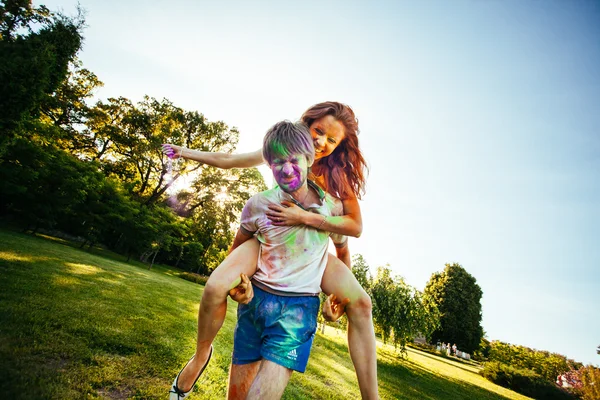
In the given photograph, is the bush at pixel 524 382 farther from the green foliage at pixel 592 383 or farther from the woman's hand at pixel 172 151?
the woman's hand at pixel 172 151

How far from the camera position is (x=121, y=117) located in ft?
79.9

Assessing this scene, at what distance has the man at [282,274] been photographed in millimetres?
1531

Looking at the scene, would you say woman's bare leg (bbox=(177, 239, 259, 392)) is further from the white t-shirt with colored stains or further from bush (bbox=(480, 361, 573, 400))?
bush (bbox=(480, 361, 573, 400))

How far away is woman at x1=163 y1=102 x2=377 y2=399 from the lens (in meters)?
1.67

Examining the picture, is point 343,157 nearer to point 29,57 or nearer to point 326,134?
point 326,134

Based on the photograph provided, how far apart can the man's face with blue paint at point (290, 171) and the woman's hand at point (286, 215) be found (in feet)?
0.53

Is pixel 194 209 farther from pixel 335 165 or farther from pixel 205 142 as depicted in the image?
pixel 335 165

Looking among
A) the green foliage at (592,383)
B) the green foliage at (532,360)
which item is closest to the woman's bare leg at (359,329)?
the green foliage at (592,383)

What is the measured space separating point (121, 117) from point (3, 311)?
26217 mm

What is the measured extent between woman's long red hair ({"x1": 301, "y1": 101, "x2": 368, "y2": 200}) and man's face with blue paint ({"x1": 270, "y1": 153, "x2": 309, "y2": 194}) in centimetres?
56

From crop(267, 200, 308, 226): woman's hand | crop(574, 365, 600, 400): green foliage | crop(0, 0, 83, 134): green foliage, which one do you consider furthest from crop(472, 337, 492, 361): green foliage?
crop(0, 0, 83, 134): green foliage

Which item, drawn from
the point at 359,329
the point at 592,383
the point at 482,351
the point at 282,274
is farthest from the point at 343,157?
the point at 482,351

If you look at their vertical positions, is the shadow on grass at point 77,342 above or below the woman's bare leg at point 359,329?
below

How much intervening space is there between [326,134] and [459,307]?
107 feet
